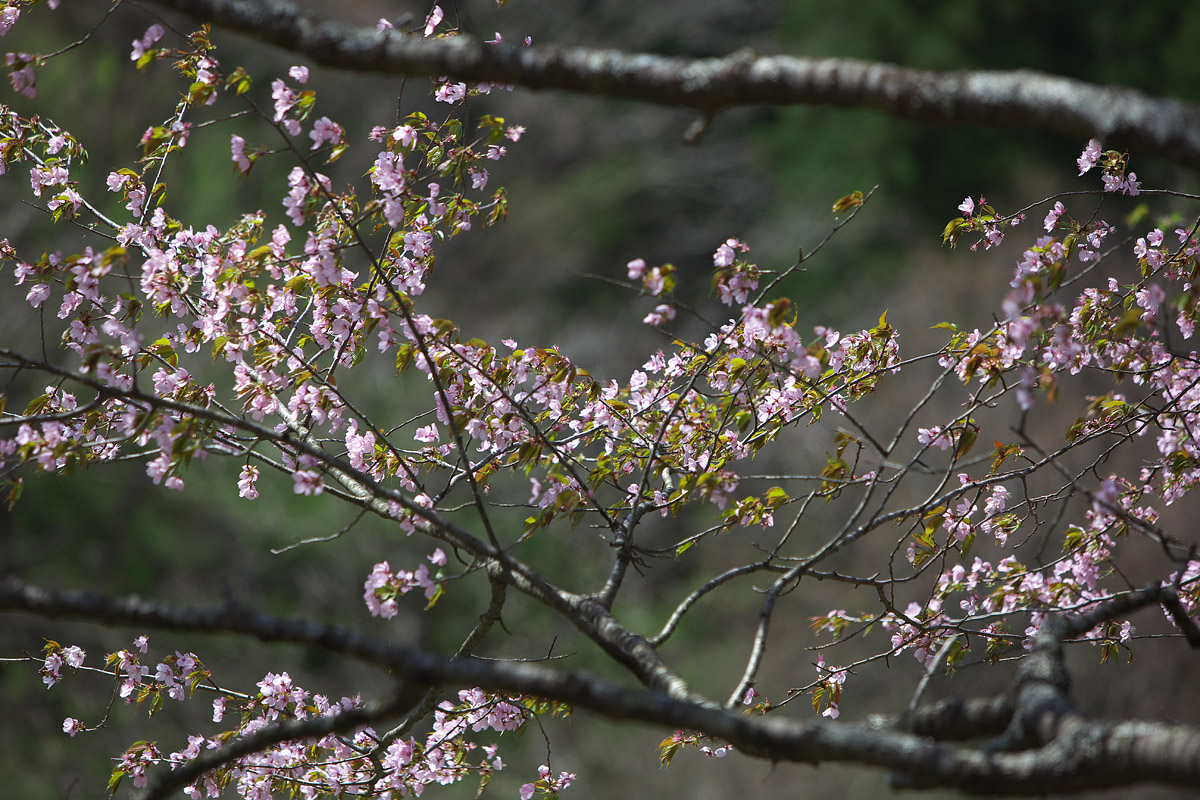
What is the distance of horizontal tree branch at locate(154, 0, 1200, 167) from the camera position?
137 cm

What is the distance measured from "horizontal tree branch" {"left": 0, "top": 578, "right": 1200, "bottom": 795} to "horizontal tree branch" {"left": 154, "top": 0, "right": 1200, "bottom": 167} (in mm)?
841

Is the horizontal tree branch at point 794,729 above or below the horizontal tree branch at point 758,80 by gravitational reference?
below

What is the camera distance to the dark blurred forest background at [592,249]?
9.91 meters

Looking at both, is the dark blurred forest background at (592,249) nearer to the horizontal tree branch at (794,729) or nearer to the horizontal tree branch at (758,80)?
the horizontal tree branch at (758,80)

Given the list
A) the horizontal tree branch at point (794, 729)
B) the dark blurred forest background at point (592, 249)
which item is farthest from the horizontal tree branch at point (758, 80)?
the dark blurred forest background at point (592, 249)

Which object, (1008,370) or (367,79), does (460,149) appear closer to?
(1008,370)

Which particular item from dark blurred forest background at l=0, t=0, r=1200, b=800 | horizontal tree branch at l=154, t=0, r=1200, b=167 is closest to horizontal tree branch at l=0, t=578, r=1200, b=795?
horizontal tree branch at l=154, t=0, r=1200, b=167

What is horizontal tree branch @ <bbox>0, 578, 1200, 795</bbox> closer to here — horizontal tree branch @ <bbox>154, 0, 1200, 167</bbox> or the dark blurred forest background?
horizontal tree branch @ <bbox>154, 0, 1200, 167</bbox>

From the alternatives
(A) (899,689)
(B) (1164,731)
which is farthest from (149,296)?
(A) (899,689)

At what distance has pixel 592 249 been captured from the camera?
1738cm

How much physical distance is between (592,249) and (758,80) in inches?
628

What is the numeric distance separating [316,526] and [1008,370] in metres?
11.1

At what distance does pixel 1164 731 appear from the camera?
1451 mm

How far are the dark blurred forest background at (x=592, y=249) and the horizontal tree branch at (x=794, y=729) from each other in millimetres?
5062
